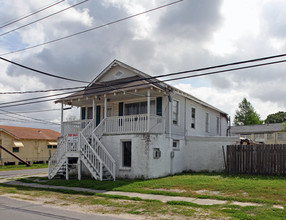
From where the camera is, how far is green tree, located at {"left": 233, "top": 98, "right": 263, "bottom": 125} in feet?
215

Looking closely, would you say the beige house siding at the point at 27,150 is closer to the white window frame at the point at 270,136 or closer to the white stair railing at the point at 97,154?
the white stair railing at the point at 97,154

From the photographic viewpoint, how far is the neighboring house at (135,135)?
54.6ft

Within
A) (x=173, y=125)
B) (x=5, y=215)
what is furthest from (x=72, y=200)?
(x=173, y=125)

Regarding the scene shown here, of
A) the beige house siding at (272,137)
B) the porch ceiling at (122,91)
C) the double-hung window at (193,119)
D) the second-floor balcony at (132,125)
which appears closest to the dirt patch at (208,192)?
the second-floor balcony at (132,125)

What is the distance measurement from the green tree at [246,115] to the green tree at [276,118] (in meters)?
18.1

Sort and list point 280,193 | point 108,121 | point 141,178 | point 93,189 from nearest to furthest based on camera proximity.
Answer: point 280,193
point 93,189
point 141,178
point 108,121

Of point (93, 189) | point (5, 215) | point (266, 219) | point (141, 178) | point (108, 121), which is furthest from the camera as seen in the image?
point (108, 121)

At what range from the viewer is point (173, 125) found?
752 inches

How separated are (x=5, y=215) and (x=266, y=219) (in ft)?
23.6

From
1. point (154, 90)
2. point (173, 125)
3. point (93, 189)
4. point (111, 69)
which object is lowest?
point (93, 189)

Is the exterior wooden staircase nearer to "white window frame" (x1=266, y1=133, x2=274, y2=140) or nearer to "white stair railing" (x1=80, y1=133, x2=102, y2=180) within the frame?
"white stair railing" (x1=80, y1=133, x2=102, y2=180)

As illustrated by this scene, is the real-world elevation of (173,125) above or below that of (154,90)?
below

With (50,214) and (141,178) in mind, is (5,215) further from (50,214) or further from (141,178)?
(141,178)

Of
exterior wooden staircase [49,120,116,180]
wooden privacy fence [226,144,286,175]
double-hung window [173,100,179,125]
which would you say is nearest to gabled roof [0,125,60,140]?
exterior wooden staircase [49,120,116,180]
